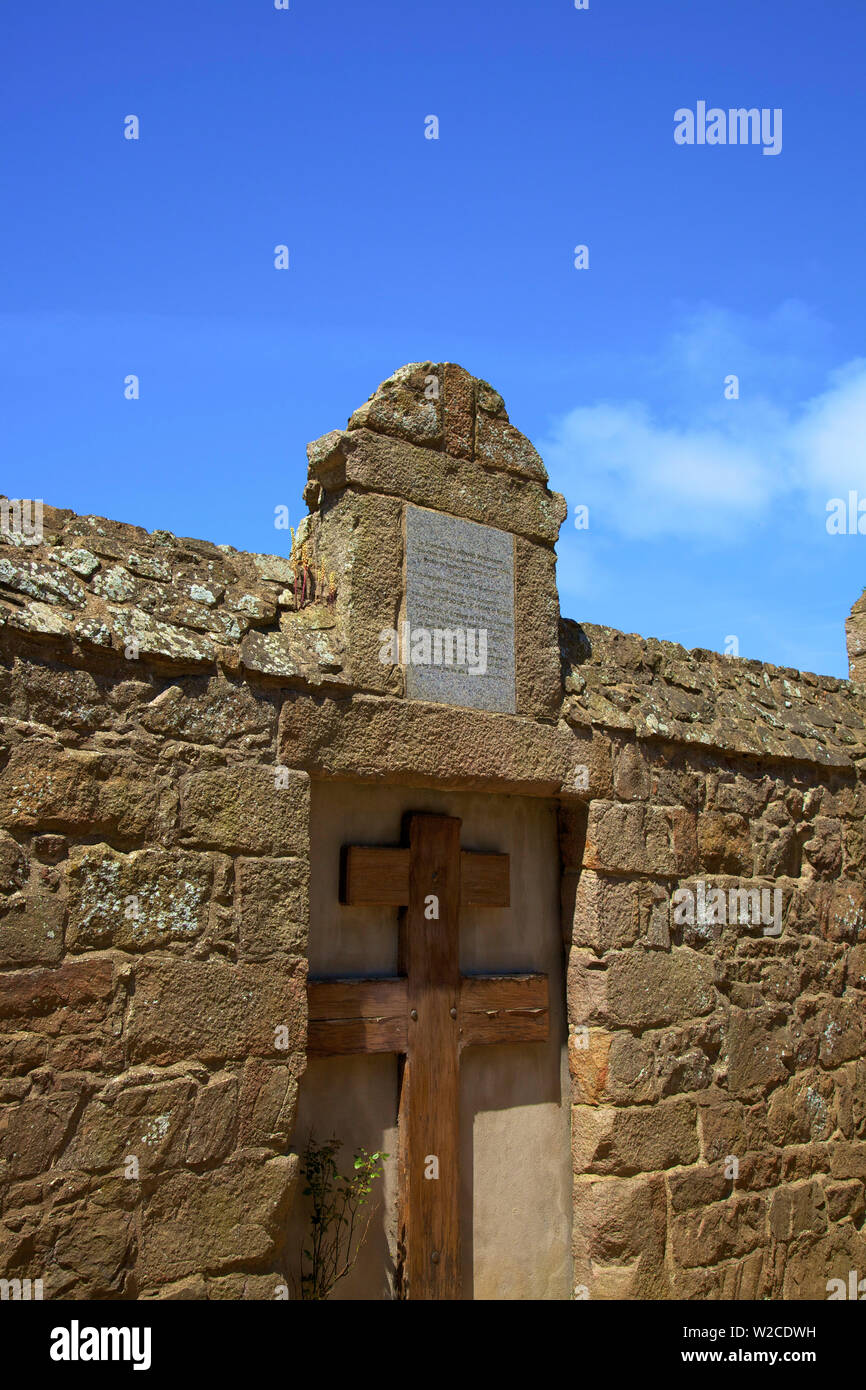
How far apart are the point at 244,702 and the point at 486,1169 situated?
85.7 inches

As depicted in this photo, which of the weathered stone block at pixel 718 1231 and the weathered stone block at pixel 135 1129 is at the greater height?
the weathered stone block at pixel 135 1129

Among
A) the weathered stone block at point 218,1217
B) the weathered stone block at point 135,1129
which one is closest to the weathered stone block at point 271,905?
the weathered stone block at point 135,1129

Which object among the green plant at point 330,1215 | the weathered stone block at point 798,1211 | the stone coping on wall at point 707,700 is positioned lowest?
the weathered stone block at point 798,1211

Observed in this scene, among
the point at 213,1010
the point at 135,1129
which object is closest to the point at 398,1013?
the point at 213,1010

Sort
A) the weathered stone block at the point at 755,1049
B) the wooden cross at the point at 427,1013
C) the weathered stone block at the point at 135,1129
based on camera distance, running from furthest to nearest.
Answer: the weathered stone block at the point at 755,1049 → the wooden cross at the point at 427,1013 → the weathered stone block at the point at 135,1129

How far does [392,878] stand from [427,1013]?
54 cm

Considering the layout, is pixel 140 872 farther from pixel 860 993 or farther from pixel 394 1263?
pixel 860 993

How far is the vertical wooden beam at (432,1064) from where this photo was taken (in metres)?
4.31

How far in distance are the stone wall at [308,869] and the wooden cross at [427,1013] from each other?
1.00ft

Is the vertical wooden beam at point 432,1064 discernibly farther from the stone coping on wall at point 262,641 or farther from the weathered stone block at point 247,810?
the weathered stone block at point 247,810

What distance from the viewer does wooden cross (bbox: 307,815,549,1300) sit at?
14.0 feet

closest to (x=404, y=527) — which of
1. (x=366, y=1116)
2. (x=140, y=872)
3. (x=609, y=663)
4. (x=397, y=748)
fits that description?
(x=397, y=748)

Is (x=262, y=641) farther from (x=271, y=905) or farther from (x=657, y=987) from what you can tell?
(x=657, y=987)

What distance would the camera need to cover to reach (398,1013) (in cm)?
440
